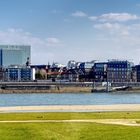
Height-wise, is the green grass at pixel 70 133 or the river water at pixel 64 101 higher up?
the green grass at pixel 70 133

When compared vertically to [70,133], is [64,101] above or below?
below

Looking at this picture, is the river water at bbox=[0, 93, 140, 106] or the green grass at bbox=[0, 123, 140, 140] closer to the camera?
the green grass at bbox=[0, 123, 140, 140]

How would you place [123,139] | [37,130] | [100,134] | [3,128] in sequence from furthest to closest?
[3,128] → [37,130] → [100,134] → [123,139]

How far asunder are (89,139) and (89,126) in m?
6.05

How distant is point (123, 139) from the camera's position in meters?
22.6

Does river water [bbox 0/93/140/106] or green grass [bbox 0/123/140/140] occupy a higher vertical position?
green grass [bbox 0/123/140/140]

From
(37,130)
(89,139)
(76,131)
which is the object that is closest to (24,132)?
(37,130)

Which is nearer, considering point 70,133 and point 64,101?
point 70,133

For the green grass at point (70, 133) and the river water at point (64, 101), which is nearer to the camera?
the green grass at point (70, 133)

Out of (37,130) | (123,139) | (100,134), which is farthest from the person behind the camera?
(37,130)

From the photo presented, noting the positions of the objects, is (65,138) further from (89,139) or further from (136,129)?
(136,129)

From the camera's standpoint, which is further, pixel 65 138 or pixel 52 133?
pixel 52 133

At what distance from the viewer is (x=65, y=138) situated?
22.6m

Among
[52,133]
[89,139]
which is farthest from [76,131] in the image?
[89,139]
